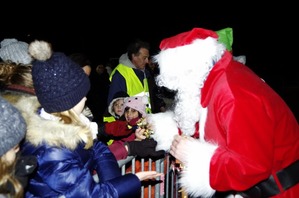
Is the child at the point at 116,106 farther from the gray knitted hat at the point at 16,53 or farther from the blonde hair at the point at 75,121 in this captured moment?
the blonde hair at the point at 75,121

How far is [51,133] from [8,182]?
1.21 ft

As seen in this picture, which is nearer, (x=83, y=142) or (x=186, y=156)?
(x=83, y=142)

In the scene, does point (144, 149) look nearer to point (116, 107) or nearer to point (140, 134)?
point (140, 134)

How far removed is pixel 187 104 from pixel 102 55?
77.8 ft

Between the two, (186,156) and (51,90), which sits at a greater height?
(51,90)

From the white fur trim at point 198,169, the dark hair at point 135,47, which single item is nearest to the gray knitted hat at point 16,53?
the white fur trim at point 198,169

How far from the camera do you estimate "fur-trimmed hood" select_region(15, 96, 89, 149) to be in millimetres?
2232

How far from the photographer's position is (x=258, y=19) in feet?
101

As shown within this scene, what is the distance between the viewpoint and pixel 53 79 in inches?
89.9

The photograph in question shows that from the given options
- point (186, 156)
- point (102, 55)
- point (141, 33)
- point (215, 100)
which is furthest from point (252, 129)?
point (141, 33)

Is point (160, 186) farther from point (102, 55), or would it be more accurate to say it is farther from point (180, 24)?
point (180, 24)

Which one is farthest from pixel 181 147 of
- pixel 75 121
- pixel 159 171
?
pixel 159 171

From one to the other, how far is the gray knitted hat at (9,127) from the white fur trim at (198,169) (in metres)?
1.14

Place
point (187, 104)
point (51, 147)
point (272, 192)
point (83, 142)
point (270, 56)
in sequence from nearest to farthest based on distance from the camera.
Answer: point (51, 147) → point (83, 142) → point (272, 192) → point (187, 104) → point (270, 56)
